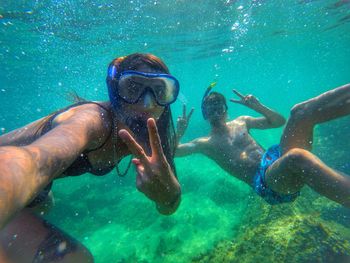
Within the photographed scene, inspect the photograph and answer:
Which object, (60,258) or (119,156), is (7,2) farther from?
(60,258)

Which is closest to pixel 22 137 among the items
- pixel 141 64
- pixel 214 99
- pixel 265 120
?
pixel 141 64

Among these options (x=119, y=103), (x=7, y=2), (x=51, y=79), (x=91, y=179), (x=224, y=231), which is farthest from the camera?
(x=51, y=79)

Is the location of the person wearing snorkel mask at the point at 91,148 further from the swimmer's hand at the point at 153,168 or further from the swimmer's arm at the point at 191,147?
the swimmer's arm at the point at 191,147

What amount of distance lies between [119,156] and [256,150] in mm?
5020

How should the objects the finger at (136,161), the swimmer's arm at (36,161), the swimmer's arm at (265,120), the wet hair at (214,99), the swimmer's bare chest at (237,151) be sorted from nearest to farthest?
the swimmer's arm at (36,161) < the finger at (136,161) < the swimmer's bare chest at (237,151) < the swimmer's arm at (265,120) < the wet hair at (214,99)

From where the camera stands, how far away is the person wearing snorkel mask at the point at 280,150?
15.5ft

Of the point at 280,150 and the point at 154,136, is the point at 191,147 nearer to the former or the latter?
the point at 280,150

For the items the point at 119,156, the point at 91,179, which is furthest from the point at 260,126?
the point at 91,179

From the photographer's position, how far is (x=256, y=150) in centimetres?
789

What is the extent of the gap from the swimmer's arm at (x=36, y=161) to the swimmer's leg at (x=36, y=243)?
141cm

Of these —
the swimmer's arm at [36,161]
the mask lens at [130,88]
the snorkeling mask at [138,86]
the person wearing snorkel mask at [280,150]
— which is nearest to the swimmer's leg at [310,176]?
the person wearing snorkel mask at [280,150]

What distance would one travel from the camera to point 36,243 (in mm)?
3238

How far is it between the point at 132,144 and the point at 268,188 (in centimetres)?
464

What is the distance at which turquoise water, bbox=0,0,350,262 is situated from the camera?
7750 millimetres
